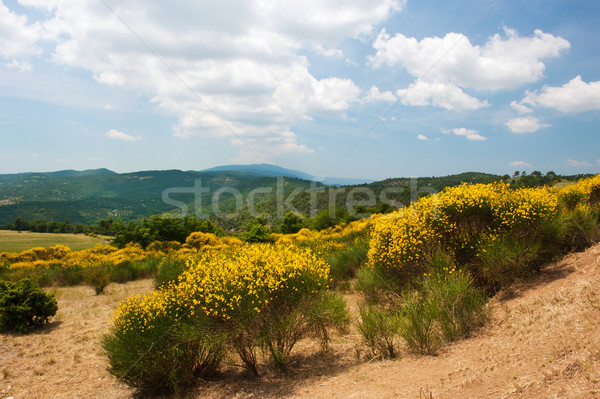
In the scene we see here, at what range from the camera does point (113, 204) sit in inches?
5000

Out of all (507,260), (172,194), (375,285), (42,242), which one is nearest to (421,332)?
(507,260)

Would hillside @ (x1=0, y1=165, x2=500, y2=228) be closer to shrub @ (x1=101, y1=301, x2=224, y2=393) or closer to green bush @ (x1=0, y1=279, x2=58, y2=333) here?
green bush @ (x1=0, y1=279, x2=58, y2=333)

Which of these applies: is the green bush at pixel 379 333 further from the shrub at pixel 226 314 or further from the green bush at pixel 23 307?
the green bush at pixel 23 307

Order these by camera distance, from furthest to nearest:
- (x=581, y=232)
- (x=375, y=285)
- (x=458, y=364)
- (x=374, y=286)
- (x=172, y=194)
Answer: (x=172, y=194) → (x=374, y=286) → (x=375, y=285) → (x=581, y=232) → (x=458, y=364)

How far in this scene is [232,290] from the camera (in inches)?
226

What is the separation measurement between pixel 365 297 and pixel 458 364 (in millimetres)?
5183

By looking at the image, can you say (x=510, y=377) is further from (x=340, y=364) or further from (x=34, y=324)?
(x=34, y=324)

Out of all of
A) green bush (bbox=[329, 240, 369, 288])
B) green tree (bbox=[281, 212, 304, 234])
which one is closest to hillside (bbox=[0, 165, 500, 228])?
green tree (bbox=[281, 212, 304, 234])

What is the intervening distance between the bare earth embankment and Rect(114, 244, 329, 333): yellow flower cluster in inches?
59.9

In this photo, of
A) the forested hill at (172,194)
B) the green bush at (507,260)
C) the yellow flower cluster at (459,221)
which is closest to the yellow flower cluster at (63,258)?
the yellow flower cluster at (459,221)

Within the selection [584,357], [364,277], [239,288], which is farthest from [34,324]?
[584,357]

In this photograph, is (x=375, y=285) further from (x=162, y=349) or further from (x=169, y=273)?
(x=169, y=273)

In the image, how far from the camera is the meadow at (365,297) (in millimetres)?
5836

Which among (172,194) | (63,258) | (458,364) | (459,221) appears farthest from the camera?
(172,194)
